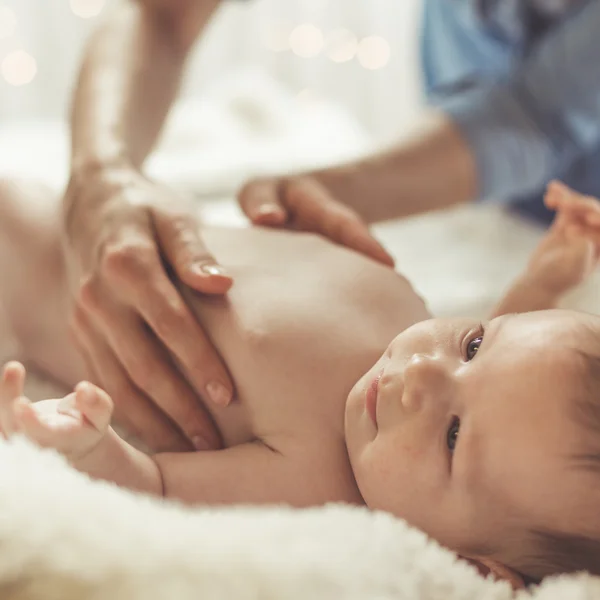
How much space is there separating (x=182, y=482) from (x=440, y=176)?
0.85 m

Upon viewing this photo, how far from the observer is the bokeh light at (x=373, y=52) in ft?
8.83

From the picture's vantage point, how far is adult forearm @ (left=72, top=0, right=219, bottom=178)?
1093 millimetres

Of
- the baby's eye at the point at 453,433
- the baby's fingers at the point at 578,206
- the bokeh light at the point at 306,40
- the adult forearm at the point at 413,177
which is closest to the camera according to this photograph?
the baby's eye at the point at 453,433

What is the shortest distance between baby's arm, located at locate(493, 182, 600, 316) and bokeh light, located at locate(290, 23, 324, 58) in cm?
173

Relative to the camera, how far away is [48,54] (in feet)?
8.42

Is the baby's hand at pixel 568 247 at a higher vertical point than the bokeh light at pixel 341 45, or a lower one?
lower

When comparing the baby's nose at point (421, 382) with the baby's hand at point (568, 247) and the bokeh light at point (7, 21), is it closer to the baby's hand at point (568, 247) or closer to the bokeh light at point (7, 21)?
the baby's hand at point (568, 247)

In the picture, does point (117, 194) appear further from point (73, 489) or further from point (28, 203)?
point (73, 489)

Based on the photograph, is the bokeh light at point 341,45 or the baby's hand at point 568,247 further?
the bokeh light at point 341,45

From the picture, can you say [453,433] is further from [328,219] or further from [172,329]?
[328,219]

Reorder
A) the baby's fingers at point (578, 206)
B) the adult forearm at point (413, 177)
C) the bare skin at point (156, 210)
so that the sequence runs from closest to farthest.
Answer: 1. the bare skin at point (156, 210)
2. the baby's fingers at point (578, 206)
3. the adult forearm at point (413, 177)

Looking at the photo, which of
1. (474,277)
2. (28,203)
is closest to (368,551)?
(28,203)

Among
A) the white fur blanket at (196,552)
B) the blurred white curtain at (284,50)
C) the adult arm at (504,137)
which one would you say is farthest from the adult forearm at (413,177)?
the blurred white curtain at (284,50)

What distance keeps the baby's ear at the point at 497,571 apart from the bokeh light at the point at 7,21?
233 centimetres
